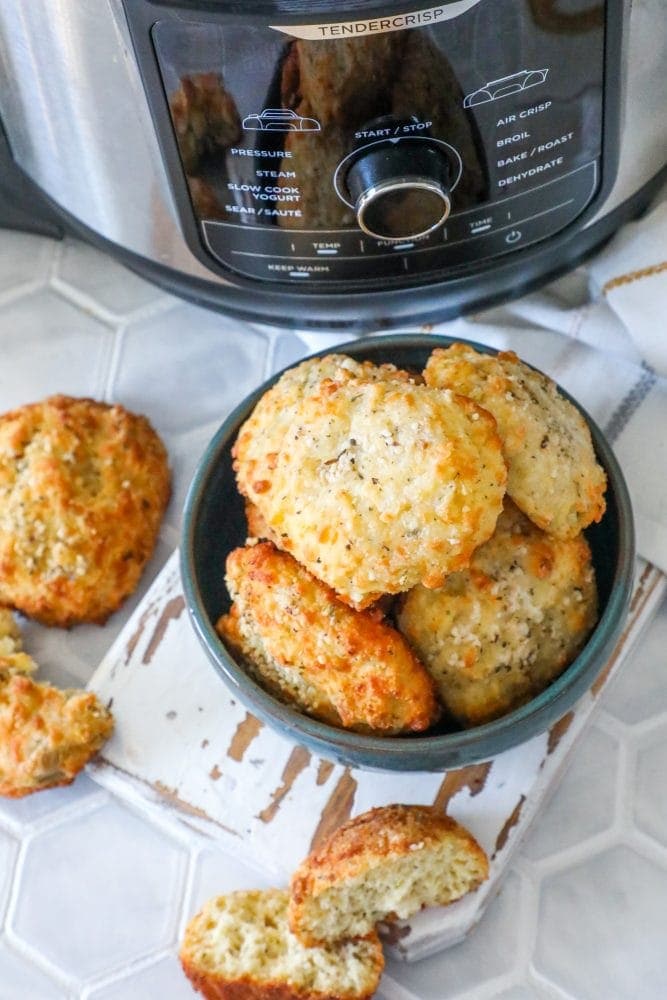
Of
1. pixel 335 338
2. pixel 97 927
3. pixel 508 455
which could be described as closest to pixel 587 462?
pixel 508 455

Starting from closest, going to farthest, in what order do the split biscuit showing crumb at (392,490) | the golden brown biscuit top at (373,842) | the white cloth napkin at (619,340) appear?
the split biscuit showing crumb at (392,490) < the golden brown biscuit top at (373,842) < the white cloth napkin at (619,340)

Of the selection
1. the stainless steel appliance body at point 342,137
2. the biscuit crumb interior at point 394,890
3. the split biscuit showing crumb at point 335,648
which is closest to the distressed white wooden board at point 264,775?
the biscuit crumb interior at point 394,890

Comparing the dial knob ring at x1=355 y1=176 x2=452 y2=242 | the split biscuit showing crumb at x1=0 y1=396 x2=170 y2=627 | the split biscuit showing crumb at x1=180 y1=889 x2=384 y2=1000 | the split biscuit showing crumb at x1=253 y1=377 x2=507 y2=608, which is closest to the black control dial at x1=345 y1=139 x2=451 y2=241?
the dial knob ring at x1=355 y1=176 x2=452 y2=242

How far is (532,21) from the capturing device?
0.66 m

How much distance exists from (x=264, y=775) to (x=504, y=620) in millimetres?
228

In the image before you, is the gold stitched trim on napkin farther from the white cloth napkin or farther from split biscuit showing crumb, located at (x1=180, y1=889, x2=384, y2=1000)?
split biscuit showing crumb, located at (x1=180, y1=889, x2=384, y2=1000)

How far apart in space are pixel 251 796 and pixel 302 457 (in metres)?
0.28

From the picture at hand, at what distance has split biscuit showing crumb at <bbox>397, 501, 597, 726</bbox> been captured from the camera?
686 mm

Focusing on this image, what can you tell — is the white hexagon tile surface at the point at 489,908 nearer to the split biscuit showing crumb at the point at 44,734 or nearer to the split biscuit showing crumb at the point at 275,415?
the split biscuit showing crumb at the point at 44,734

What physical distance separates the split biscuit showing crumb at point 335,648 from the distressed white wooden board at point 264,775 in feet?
0.41

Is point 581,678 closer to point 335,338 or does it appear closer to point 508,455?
point 508,455

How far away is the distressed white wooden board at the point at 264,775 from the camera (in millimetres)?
789

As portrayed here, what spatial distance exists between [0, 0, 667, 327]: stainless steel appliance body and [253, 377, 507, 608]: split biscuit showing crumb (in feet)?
0.51

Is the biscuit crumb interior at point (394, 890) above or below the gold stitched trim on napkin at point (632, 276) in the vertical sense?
below
